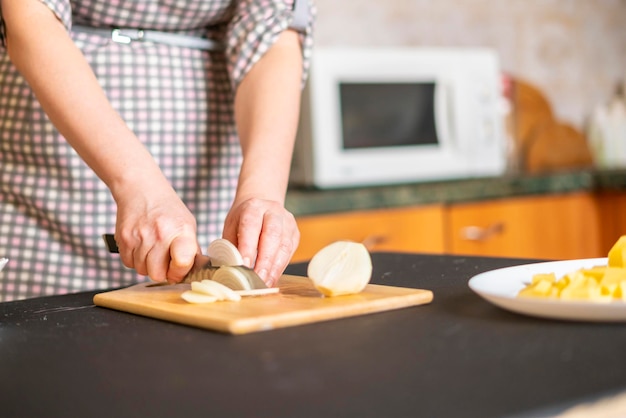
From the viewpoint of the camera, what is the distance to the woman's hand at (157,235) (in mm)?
840

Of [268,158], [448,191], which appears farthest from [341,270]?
[448,191]

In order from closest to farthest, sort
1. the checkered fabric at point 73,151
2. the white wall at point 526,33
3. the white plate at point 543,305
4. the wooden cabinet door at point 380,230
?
1. the white plate at point 543,305
2. the checkered fabric at point 73,151
3. the wooden cabinet door at point 380,230
4. the white wall at point 526,33

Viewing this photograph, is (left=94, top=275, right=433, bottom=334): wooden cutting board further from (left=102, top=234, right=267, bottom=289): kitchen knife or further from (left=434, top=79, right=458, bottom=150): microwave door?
(left=434, top=79, right=458, bottom=150): microwave door

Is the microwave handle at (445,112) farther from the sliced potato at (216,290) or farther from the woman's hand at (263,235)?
the sliced potato at (216,290)

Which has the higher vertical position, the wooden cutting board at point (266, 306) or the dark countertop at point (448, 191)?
the dark countertop at point (448, 191)

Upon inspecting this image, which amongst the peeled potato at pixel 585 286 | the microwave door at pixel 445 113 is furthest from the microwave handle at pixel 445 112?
the peeled potato at pixel 585 286

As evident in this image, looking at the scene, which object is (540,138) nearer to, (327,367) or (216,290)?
(216,290)

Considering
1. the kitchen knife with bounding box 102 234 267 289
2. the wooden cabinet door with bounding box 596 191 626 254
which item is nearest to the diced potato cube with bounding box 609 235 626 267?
the kitchen knife with bounding box 102 234 267 289

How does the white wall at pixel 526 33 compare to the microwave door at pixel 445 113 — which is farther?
the white wall at pixel 526 33

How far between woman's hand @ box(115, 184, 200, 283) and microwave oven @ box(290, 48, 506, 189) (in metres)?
1.24

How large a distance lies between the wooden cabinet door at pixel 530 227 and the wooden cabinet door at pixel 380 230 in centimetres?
6

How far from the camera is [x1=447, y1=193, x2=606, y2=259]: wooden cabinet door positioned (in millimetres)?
2193

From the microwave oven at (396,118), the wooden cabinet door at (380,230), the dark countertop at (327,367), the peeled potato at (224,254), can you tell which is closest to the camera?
the dark countertop at (327,367)

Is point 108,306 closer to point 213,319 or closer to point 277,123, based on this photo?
point 213,319
